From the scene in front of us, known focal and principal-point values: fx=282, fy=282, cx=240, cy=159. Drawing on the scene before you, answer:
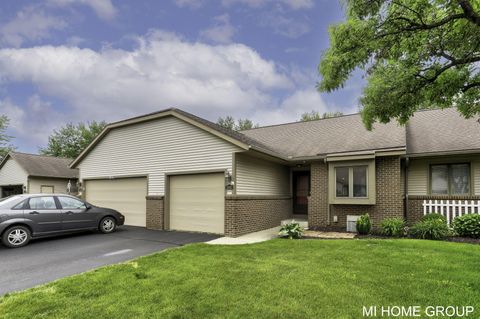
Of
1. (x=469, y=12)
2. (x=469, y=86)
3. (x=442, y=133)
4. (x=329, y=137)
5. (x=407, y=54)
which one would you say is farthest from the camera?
(x=329, y=137)

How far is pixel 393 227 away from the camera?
949 centimetres

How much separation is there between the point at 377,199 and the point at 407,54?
5.81 metres

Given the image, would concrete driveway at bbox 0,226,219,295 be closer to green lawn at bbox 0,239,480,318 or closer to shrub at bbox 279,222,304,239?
green lawn at bbox 0,239,480,318

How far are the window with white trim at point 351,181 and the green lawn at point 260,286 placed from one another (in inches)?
159

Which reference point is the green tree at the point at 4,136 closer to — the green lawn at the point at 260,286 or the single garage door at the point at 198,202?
the single garage door at the point at 198,202

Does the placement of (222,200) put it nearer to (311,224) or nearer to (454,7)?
(311,224)

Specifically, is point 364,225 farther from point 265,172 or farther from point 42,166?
point 42,166

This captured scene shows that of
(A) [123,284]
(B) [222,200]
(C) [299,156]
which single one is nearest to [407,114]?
(C) [299,156]

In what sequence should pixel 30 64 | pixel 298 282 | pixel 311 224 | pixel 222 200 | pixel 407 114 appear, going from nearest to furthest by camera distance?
pixel 298 282 → pixel 407 114 → pixel 222 200 → pixel 311 224 → pixel 30 64

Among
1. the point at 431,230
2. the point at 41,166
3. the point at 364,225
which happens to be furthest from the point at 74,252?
the point at 41,166

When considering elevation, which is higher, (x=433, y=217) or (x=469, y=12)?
(x=469, y=12)

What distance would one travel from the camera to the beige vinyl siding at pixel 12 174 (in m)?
20.0

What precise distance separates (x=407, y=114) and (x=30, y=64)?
63.7ft

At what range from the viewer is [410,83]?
6883mm
